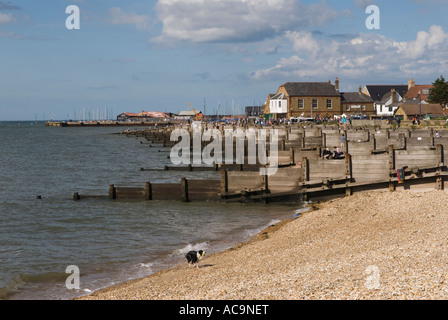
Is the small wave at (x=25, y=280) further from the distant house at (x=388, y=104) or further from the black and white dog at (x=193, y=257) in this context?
the distant house at (x=388, y=104)

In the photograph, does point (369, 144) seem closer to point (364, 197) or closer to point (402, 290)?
point (364, 197)

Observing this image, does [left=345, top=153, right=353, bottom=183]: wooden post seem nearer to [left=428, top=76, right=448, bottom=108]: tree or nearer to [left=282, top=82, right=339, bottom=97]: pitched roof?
[left=428, top=76, right=448, bottom=108]: tree

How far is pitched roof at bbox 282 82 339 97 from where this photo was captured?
378 feet

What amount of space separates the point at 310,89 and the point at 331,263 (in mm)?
104322

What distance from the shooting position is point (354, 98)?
394 ft

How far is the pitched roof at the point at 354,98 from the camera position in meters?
119

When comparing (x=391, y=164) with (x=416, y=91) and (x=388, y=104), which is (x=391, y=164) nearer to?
(x=388, y=104)

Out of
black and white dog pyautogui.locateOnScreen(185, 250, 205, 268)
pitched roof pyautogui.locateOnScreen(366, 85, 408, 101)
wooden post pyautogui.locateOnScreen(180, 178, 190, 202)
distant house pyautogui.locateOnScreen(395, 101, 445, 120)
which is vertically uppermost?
pitched roof pyautogui.locateOnScreen(366, 85, 408, 101)

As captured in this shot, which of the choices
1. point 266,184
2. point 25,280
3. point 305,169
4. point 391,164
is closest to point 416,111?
point 391,164

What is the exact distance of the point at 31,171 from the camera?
55.2 meters

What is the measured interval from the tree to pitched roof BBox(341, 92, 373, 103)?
25160mm

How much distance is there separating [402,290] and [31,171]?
49.8 metres

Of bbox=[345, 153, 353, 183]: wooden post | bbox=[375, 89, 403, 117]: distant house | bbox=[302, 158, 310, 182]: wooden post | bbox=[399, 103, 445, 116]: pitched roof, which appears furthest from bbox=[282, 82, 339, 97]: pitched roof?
bbox=[345, 153, 353, 183]: wooden post
